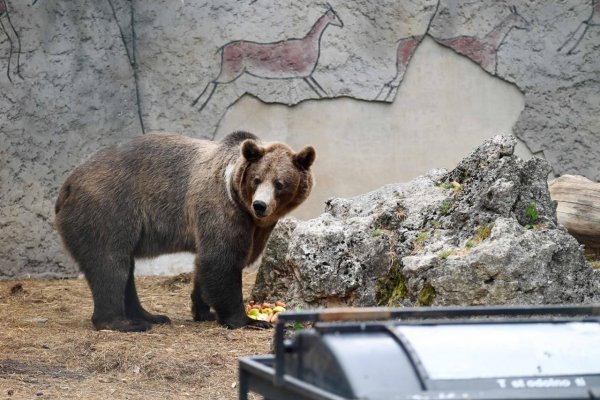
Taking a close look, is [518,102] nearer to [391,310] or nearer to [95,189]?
[95,189]

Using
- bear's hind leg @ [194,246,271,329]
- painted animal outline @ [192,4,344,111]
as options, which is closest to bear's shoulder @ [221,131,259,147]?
bear's hind leg @ [194,246,271,329]

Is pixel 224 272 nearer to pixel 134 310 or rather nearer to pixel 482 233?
pixel 134 310

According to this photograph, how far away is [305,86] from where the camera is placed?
32.4 feet

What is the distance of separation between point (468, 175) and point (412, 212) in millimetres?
410

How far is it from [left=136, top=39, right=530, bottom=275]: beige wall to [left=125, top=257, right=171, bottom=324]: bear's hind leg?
2304 mm

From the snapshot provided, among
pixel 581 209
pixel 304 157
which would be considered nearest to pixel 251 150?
pixel 304 157

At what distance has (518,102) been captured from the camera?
10336 mm

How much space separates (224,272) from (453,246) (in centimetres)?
218

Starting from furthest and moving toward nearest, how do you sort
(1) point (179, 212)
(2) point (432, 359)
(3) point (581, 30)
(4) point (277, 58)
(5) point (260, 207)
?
(3) point (581, 30), (4) point (277, 58), (1) point (179, 212), (5) point (260, 207), (2) point (432, 359)

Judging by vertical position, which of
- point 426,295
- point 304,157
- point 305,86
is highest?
point 305,86

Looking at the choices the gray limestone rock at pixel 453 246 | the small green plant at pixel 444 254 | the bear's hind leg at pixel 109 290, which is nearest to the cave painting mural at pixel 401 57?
the gray limestone rock at pixel 453 246

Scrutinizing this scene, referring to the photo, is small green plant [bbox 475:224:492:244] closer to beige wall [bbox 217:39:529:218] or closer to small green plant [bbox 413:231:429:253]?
small green plant [bbox 413:231:429:253]

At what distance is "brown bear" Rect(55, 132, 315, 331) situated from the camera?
6.90 metres

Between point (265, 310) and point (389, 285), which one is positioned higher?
point (389, 285)
